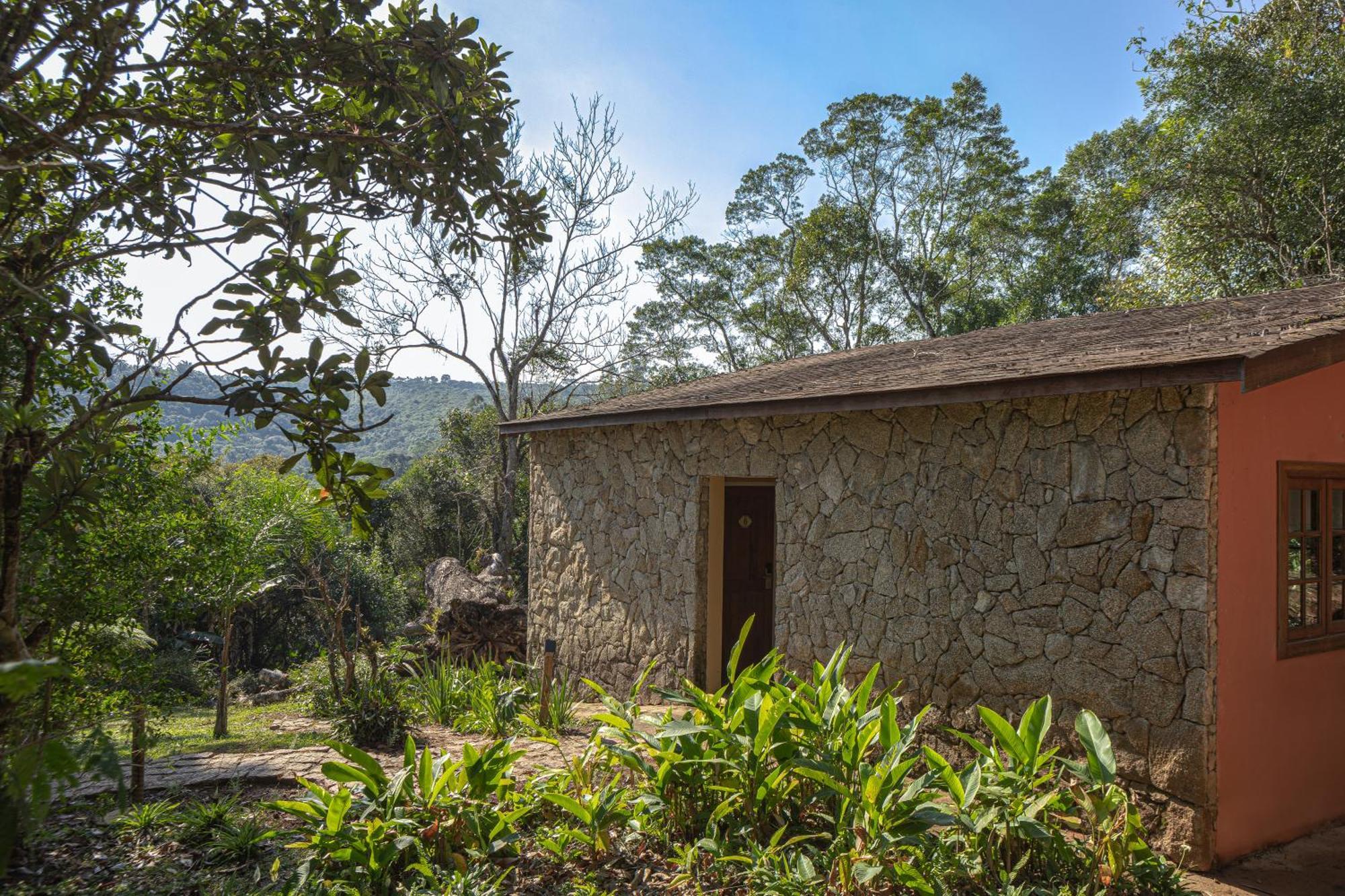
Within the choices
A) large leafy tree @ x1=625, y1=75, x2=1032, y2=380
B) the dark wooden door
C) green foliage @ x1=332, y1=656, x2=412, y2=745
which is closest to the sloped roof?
the dark wooden door

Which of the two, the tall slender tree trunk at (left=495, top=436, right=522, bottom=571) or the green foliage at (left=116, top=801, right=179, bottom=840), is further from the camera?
the tall slender tree trunk at (left=495, top=436, right=522, bottom=571)

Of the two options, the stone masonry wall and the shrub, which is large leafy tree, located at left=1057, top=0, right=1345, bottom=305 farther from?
the shrub

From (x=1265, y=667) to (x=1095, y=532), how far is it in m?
1.20

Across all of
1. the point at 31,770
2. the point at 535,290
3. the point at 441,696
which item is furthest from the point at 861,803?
the point at 535,290

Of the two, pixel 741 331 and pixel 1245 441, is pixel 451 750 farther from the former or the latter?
pixel 741 331

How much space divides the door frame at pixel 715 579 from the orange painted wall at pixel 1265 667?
12.4 feet

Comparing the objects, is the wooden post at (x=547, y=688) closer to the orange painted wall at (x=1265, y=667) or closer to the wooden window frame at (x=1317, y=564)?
the orange painted wall at (x=1265, y=667)

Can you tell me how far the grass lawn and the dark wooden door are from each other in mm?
3841

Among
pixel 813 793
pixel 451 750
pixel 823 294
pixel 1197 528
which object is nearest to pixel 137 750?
pixel 451 750

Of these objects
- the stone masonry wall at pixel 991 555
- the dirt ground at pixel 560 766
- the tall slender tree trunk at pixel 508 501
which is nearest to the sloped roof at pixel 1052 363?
the stone masonry wall at pixel 991 555

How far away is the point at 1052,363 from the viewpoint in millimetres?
5352

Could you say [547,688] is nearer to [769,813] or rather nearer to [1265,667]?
[769,813]

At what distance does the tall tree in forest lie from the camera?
2089 cm

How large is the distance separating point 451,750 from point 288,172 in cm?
437
